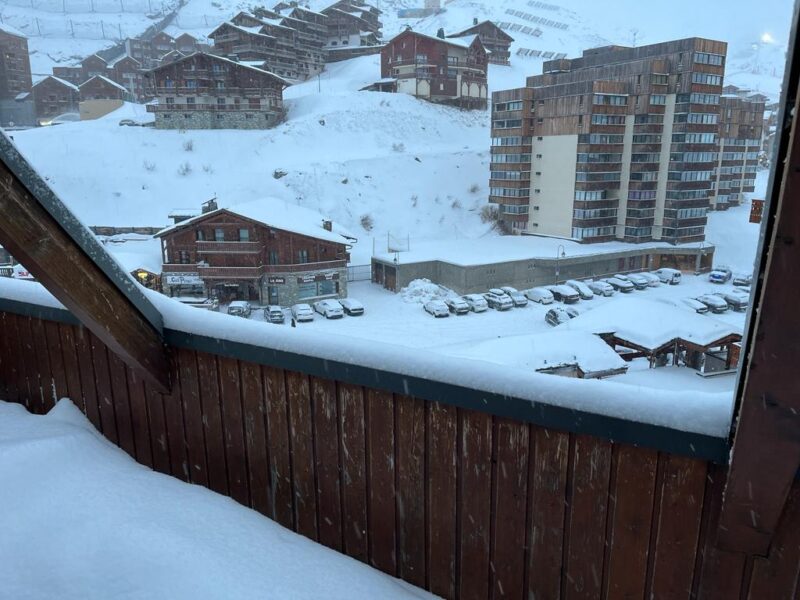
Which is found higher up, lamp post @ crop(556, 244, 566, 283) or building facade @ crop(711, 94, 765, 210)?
building facade @ crop(711, 94, 765, 210)

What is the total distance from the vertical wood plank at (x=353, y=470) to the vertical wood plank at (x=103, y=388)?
1369 mm

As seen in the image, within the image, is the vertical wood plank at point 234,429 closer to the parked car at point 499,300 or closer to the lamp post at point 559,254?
the parked car at point 499,300

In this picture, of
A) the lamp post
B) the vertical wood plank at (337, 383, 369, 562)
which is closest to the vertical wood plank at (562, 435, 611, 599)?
the vertical wood plank at (337, 383, 369, 562)

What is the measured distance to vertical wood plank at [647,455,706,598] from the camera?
1515 mm

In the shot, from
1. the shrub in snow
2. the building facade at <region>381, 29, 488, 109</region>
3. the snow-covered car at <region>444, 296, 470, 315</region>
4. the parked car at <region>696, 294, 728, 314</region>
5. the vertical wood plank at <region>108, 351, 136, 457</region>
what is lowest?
the snow-covered car at <region>444, 296, 470, 315</region>

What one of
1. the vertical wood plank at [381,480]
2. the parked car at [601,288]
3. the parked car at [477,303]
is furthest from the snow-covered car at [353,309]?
the vertical wood plank at [381,480]

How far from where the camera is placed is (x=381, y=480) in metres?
2.06

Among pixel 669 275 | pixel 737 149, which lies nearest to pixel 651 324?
pixel 669 275

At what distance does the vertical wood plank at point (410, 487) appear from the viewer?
6.38 feet

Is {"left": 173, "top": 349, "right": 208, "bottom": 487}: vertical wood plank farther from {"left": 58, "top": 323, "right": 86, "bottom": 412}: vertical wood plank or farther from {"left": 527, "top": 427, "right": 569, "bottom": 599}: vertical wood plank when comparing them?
{"left": 527, "top": 427, "right": 569, "bottom": 599}: vertical wood plank

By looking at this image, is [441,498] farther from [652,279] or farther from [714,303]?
[652,279]

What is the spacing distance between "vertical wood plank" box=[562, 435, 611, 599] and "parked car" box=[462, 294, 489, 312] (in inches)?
564

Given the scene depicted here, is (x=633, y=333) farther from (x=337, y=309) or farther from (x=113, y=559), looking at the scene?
(x=113, y=559)

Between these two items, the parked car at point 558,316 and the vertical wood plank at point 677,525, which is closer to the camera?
the vertical wood plank at point 677,525
